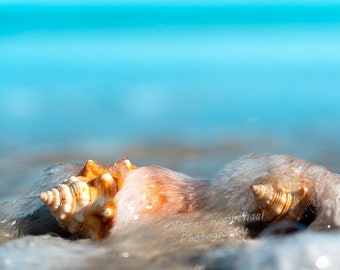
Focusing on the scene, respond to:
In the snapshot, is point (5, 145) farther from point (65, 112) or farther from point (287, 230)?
point (287, 230)

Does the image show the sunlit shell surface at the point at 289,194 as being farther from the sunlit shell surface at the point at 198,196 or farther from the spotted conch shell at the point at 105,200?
the spotted conch shell at the point at 105,200

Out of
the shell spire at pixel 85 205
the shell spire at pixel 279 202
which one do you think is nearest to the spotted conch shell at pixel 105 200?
the shell spire at pixel 85 205

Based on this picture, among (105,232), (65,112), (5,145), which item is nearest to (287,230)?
(105,232)

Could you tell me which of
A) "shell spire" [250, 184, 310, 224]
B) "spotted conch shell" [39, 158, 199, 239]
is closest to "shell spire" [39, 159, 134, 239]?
"spotted conch shell" [39, 158, 199, 239]

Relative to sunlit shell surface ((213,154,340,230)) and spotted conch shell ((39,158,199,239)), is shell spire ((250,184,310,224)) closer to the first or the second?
sunlit shell surface ((213,154,340,230))

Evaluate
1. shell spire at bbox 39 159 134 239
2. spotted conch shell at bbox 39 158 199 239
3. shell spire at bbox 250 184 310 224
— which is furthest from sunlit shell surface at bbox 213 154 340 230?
shell spire at bbox 39 159 134 239

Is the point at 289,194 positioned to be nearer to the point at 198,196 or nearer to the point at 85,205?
the point at 198,196

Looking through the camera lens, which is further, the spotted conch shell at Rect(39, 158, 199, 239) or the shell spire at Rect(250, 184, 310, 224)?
the spotted conch shell at Rect(39, 158, 199, 239)

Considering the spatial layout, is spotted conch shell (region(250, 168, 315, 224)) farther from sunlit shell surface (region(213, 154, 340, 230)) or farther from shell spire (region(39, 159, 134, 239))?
shell spire (region(39, 159, 134, 239))

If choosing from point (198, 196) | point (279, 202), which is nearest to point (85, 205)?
point (198, 196)
